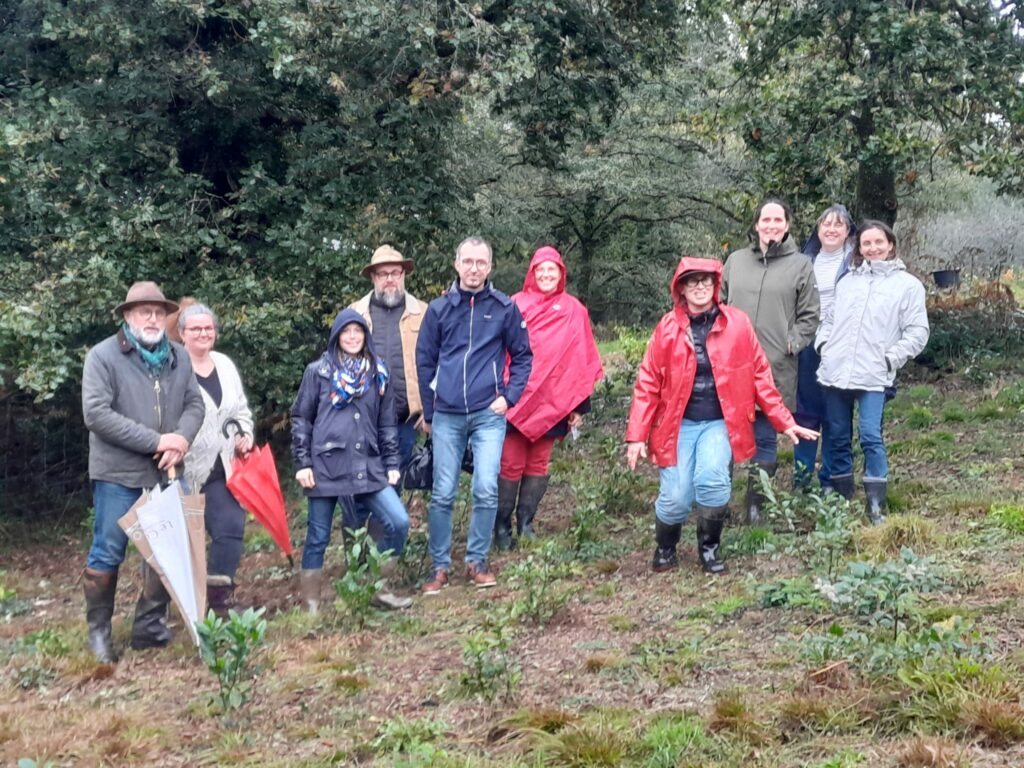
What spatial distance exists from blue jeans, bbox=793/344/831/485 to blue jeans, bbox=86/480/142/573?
4100 millimetres

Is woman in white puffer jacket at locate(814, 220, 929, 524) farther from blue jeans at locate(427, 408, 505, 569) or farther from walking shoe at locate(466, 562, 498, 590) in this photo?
walking shoe at locate(466, 562, 498, 590)

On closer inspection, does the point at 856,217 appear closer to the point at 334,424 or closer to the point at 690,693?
the point at 334,424

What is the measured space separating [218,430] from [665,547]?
8.62 feet

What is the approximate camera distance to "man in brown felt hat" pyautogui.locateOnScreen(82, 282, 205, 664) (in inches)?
223

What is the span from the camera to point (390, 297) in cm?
720

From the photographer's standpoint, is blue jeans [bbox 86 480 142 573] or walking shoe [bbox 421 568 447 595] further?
walking shoe [bbox 421 568 447 595]

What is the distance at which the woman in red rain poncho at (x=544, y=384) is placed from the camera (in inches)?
291

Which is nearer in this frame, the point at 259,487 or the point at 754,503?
the point at 259,487

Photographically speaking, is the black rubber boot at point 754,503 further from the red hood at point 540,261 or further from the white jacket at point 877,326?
the red hood at point 540,261

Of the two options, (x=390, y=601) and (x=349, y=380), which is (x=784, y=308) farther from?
(x=390, y=601)

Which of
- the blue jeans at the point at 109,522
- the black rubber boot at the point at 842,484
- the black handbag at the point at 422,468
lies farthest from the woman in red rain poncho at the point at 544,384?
the blue jeans at the point at 109,522

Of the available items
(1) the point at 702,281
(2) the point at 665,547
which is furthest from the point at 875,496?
(1) the point at 702,281

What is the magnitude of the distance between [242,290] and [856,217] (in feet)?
23.0

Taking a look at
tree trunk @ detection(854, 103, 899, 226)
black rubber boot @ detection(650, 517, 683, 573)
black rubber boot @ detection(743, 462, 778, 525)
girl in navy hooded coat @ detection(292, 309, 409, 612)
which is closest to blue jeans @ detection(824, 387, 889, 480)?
black rubber boot @ detection(743, 462, 778, 525)
